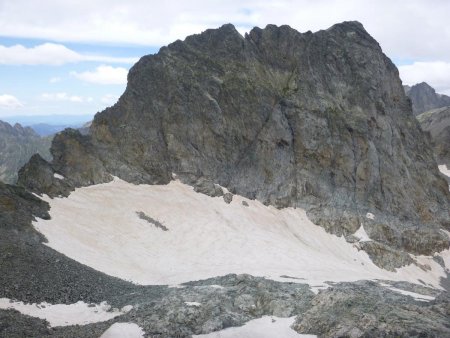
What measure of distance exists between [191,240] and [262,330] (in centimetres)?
2739

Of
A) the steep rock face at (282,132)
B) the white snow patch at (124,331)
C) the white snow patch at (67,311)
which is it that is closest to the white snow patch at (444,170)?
the steep rock face at (282,132)

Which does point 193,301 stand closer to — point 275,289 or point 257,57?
point 275,289

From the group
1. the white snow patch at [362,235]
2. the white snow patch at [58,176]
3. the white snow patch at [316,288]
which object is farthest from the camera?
the white snow patch at [362,235]

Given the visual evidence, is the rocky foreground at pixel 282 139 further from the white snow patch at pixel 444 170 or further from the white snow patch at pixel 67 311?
the white snow patch at pixel 444 170

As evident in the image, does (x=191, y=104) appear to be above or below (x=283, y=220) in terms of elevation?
above

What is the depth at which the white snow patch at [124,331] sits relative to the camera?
76.9 feet

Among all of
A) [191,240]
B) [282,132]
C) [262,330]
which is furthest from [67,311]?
[282,132]

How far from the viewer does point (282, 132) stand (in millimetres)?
70375

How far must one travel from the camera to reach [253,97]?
7031 centimetres

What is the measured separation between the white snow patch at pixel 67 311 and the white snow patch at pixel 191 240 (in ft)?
29.3

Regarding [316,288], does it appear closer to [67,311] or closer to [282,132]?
[67,311]

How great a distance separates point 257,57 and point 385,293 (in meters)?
49.1

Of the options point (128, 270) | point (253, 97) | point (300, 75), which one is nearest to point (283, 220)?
point (253, 97)

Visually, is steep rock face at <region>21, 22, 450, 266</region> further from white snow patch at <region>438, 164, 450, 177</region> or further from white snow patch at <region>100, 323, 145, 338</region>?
white snow patch at <region>438, 164, 450, 177</region>
